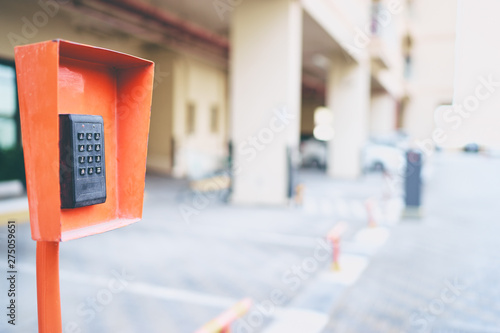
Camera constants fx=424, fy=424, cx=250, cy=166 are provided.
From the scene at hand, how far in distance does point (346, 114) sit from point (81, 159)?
17870mm

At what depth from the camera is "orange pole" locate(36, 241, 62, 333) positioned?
5.38 ft

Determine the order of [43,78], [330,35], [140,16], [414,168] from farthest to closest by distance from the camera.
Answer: [330,35] < [140,16] < [414,168] < [43,78]

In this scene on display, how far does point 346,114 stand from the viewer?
18.6 meters

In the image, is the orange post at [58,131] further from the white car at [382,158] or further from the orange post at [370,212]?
the white car at [382,158]

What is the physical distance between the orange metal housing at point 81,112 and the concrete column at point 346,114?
17.4m

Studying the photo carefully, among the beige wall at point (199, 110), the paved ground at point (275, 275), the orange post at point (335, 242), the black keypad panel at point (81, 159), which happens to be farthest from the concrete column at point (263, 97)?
the black keypad panel at point (81, 159)

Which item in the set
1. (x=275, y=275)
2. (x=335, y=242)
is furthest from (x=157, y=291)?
(x=335, y=242)

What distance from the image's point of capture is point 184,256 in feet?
21.7

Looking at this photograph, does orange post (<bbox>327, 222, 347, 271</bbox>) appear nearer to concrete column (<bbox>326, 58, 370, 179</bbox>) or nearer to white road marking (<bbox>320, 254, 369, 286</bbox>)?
white road marking (<bbox>320, 254, 369, 286</bbox>)

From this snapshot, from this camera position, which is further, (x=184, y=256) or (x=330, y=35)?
(x=330, y=35)

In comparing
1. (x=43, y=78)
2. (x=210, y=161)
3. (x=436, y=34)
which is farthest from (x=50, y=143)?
(x=436, y=34)

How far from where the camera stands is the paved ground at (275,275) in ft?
14.5

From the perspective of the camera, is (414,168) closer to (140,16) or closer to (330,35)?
(330,35)

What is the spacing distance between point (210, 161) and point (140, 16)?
673cm
